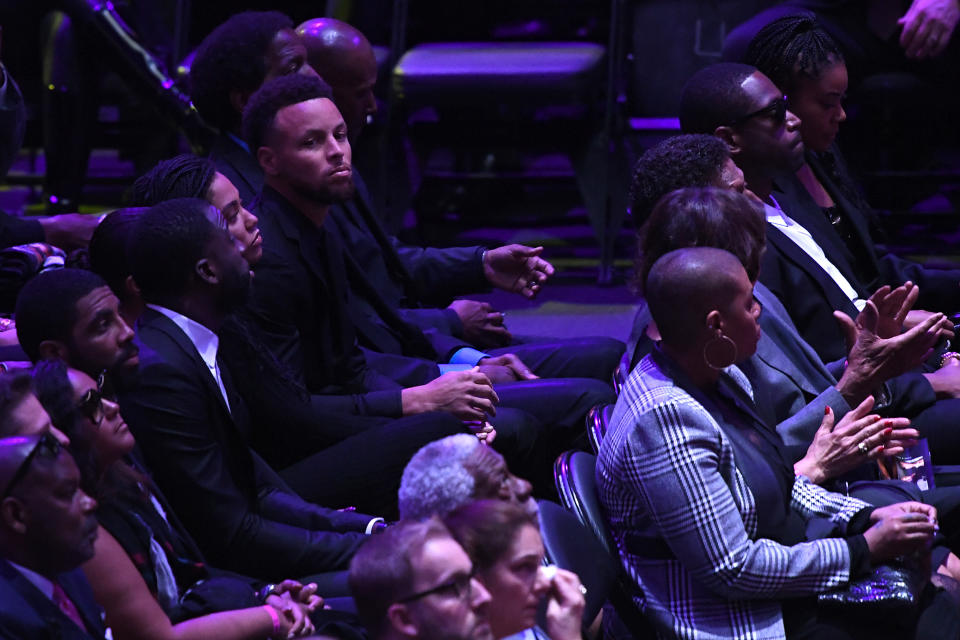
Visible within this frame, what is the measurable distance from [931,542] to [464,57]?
129 inches

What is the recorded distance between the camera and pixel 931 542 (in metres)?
2.59

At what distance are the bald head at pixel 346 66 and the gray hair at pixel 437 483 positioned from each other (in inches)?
72.9

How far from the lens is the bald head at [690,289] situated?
2445 mm

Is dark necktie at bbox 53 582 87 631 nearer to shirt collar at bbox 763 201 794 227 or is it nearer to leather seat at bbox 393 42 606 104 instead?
shirt collar at bbox 763 201 794 227

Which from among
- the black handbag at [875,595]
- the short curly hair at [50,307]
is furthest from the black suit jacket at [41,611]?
the black handbag at [875,595]

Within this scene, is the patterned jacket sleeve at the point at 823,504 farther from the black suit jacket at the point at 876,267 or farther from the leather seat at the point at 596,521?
the black suit jacket at the point at 876,267

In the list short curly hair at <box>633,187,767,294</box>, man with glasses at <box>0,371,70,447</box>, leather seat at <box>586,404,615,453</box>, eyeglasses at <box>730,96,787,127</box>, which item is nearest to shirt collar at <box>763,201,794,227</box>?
eyeglasses at <box>730,96,787,127</box>

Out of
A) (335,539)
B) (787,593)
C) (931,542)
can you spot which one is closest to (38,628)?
(335,539)

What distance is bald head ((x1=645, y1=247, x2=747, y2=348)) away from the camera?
2.45 metres

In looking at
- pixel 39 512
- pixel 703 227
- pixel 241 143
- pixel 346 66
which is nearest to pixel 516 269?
pixel 346 66

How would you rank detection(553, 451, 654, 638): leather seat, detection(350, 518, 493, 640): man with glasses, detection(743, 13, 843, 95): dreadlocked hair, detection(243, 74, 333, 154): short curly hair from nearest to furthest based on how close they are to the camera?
detection(350, 518, 493, 640): man with glasses → detection(553, 451, 654, 638): leather seat → detection(243, 74, 333, 154): short curly hair → detection(743, 13, 843, 95): dreadlocked hair

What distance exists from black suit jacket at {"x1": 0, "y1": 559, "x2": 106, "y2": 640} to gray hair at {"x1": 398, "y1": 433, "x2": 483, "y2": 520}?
45cm

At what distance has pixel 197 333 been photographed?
8.82ft

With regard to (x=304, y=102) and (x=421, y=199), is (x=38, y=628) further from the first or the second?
(x=421, y=199)
